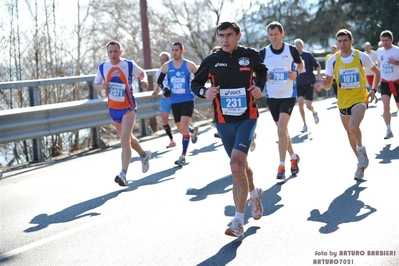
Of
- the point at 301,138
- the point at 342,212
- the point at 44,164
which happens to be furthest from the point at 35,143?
the point at 342,212

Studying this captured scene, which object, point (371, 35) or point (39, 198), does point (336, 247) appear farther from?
point (371, 35)

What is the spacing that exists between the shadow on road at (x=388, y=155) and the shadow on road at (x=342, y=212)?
2.49 meters

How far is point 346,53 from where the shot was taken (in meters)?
9.63

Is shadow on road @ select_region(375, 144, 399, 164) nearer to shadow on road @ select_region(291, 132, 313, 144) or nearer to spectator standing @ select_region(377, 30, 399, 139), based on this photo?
spectator standing @ select_region(377, 30, 399, 139)

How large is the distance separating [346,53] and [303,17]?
30752 millimetres

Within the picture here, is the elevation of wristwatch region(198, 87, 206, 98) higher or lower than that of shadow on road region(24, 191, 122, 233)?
higher

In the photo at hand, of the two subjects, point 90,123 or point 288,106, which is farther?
point 90,123

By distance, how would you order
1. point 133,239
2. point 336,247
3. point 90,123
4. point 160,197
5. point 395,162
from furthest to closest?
point 90,123
point 395,162
point 160,197
point 133,239
point 336,247

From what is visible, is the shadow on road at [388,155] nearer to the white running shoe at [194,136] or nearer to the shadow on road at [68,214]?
the white running shoe at [194,136]

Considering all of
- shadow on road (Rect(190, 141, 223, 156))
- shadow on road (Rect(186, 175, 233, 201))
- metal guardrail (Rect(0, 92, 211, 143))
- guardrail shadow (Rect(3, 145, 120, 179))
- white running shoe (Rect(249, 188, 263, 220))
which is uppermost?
metal guardrail (Rect(0, 92, 211, 143))

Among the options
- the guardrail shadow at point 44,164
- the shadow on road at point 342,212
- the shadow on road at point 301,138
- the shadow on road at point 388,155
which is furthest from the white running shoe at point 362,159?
the guardrail shadow at point 44,164

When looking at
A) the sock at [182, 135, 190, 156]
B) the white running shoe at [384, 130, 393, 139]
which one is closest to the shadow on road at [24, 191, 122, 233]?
the sock at [182, 135, 190, 156]

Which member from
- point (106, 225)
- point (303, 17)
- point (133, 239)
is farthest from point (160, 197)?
point (303, 17)

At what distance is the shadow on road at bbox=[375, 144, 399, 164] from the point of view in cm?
1059
